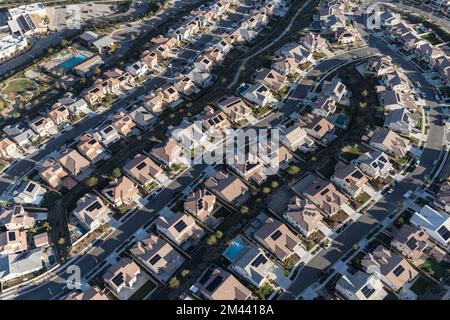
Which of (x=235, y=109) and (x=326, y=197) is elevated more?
(x=235, y=109)

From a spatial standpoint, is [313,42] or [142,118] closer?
[142,118]

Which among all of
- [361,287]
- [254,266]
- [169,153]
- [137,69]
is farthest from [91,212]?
[361,287]


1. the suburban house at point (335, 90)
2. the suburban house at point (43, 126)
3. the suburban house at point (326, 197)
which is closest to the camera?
the suburban house at point (326, 197)

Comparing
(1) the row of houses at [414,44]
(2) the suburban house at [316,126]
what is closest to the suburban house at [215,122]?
(2) the suburban house at [316,126]

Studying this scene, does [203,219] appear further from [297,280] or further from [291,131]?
[291,131]

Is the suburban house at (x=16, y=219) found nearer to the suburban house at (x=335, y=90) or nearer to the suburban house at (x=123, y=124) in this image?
the suburban house at (x=123, y=124)

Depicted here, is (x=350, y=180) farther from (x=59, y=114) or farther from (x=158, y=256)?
(x=59, y=114)
